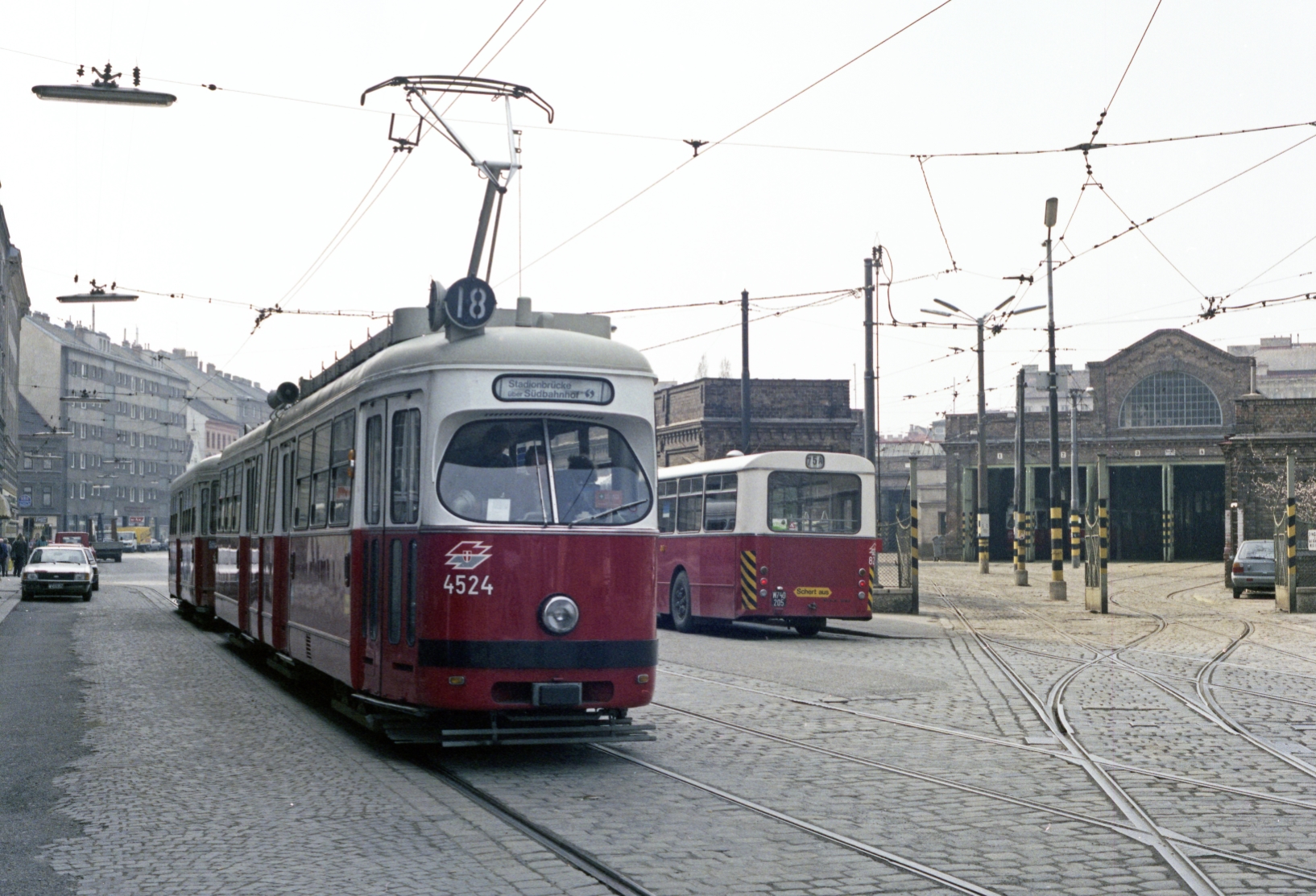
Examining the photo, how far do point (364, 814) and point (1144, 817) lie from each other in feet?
13.6

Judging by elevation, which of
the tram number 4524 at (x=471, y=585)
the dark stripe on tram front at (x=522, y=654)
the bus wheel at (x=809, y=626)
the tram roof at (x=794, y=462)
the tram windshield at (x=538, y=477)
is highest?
the tram roof at (x=794, y=462)

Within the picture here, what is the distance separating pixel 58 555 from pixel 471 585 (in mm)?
31415

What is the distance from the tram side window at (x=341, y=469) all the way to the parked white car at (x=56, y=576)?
2698 cm

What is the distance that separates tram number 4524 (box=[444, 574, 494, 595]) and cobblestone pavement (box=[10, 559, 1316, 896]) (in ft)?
3.76

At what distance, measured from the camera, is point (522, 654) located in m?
9.34

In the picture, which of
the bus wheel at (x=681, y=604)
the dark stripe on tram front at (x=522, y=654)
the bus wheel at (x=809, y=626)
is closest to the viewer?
the dark stripe on tram front at (x=522, y=654)

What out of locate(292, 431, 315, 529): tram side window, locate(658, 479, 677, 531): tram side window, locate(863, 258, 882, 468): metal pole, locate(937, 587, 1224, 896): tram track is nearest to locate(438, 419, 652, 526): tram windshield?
locate(937, 587, 1224, 896): tram track

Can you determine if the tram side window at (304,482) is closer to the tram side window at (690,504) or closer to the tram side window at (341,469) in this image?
the tram side window at (341,469)

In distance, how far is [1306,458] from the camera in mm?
51844

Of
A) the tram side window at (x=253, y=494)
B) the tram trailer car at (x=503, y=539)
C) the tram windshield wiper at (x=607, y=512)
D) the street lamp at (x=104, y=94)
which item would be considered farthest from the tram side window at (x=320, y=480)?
the street lamp at (x=104, y=94)

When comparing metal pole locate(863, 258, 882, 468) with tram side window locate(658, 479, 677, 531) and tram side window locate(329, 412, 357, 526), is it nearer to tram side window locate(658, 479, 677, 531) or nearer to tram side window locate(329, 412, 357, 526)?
tram side window locate(658, 479, 677, 531)

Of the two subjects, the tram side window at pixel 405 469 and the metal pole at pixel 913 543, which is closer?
the tram side window at pixel 405 469

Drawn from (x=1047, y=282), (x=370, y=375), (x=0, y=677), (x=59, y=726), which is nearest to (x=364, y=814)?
(x=370, y=375)

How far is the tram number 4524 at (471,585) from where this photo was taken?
9344mm
